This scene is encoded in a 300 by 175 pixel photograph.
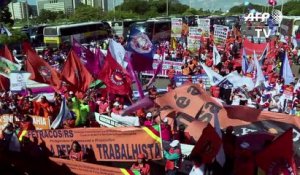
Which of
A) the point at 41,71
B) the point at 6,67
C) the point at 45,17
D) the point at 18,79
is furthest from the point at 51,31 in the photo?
the point at 45,17

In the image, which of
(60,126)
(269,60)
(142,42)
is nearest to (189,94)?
(60,126)

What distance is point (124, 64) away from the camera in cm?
1162

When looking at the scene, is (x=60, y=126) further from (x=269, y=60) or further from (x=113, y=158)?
(x=269, y=60)

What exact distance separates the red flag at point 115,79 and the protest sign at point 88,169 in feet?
12.1

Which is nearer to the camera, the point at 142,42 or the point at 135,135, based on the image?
the point at 135,135

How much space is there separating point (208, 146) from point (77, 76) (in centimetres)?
669

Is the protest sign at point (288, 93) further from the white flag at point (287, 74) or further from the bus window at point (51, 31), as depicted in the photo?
the bus window at point (51, 31)

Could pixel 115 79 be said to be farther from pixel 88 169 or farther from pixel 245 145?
pixel 245 145

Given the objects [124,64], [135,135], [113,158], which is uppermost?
[124,64]

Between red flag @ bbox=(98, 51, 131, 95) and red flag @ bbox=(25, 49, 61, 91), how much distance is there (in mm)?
2000

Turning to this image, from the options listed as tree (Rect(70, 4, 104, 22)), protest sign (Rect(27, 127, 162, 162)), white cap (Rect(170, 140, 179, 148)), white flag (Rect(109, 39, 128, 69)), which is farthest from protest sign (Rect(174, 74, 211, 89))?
tree (Rect(70, 4, 104, 22))

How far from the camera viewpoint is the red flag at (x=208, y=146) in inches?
249

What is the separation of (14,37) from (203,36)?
17.4 m

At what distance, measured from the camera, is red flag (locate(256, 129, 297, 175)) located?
6.00 meters
